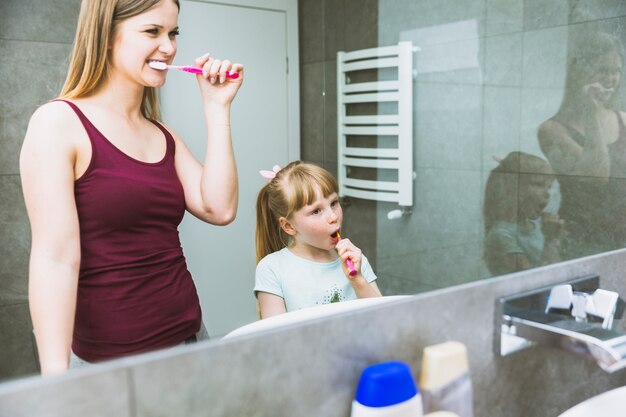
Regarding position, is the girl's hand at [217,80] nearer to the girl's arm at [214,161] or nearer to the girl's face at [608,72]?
the girl's arm at [214,161]

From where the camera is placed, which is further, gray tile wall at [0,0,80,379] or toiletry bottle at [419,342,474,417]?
toiletry bottle at [419,342,474,417]

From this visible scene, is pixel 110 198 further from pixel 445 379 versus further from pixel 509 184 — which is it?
pixel 509 184

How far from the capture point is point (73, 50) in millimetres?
775

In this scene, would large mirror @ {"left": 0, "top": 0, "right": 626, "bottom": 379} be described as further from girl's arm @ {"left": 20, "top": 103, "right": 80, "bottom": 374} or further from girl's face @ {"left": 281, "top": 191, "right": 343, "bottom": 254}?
girl's arm @ {"left": 20, "top": 103, "right": 80, "bottom": 374}

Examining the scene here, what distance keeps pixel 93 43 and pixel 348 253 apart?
565mm

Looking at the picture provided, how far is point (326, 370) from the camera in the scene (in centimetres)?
81

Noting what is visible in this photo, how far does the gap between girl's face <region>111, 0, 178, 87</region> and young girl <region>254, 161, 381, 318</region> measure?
0.27 meters

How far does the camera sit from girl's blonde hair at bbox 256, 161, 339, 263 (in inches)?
39.1

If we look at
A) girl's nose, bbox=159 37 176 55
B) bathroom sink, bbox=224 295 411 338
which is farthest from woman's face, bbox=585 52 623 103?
girl's nose, bbox=159 37 176 55

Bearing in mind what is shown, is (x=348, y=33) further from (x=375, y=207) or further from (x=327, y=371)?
(x=327, y=371)

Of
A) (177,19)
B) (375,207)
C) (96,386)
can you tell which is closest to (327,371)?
(96,386)

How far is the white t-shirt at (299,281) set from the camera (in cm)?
98

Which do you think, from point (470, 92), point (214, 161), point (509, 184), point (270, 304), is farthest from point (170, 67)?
point (509, 184)

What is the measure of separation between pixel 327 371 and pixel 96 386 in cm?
31
